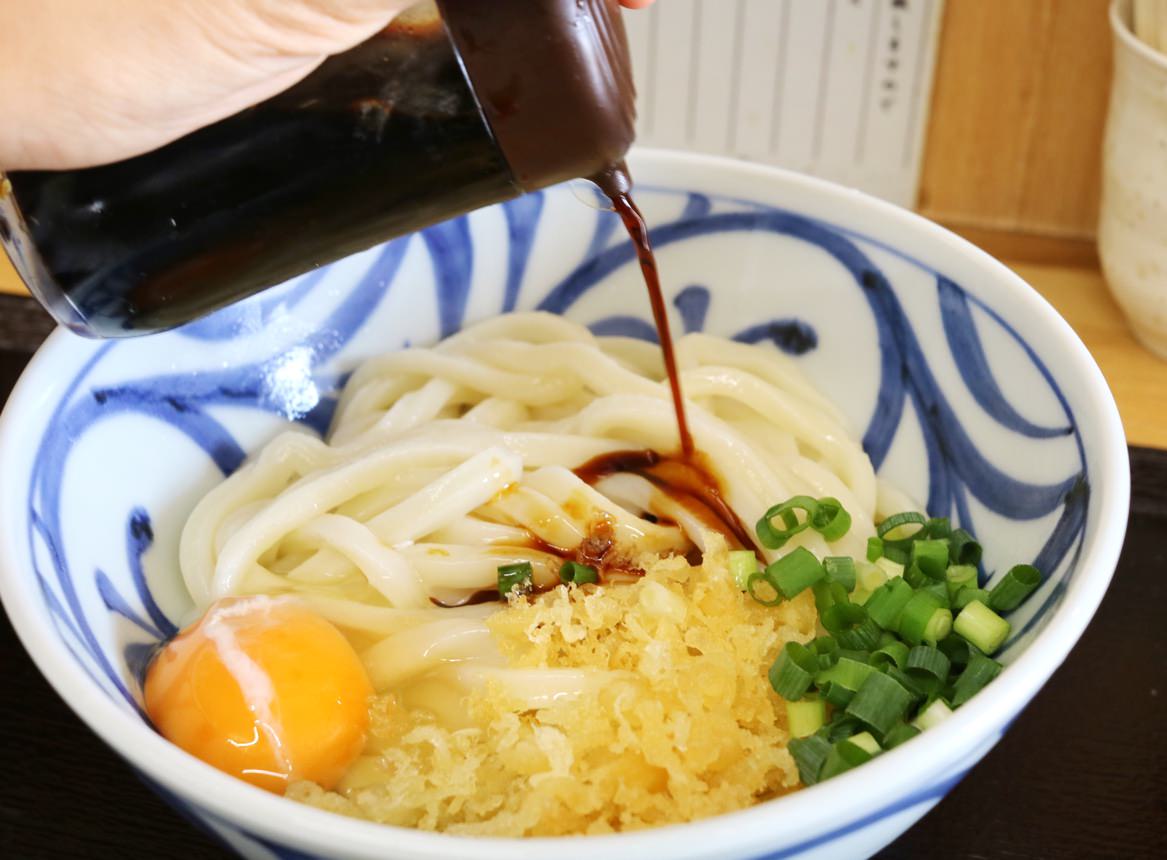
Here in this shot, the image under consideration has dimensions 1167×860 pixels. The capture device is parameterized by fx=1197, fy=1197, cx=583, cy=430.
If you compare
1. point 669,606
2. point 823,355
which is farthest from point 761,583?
point 823,355

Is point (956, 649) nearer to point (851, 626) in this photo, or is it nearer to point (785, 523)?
point (851, 626)

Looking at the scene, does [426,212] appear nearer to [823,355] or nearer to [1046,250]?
[823,355]

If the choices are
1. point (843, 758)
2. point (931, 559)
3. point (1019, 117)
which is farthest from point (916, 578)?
point (1019, 117)

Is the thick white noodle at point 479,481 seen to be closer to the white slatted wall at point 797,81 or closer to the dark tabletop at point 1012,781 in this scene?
the dark tabletop at point 1012,781

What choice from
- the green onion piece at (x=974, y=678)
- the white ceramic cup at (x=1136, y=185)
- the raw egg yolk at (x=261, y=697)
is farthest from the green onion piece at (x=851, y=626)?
the white ceramic cup at (x=1136, y=185)

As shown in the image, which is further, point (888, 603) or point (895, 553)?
point (895, 553)

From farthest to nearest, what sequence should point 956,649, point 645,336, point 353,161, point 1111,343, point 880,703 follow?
point 1111,343
point 645,336
point 956,649
point 880,703
point 353,161
